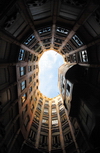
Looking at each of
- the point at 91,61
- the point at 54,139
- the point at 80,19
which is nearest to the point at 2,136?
the point at 54,139

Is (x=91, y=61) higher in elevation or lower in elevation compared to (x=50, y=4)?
lower

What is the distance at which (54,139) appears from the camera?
79.9ft

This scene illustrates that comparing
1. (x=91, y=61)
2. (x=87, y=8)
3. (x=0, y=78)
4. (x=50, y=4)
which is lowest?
(x=0, y=78)

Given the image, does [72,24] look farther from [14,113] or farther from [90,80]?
[14,113]

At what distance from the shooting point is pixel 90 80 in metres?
17.3

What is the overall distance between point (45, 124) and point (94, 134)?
20537mm

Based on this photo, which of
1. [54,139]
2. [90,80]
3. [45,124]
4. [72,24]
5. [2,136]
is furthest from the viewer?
[45,124]

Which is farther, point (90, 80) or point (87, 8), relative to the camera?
point (90, 80)

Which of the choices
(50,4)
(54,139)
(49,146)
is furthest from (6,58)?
(54,139)

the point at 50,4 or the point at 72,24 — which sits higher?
the point at 50,4

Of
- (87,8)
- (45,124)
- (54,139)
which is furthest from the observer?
(45,124)

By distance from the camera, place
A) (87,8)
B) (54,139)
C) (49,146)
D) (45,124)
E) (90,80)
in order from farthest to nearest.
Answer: (45,124) < (54,139) < (49,146) < (90,80) < (87,8)

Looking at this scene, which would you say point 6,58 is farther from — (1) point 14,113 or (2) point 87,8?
(2) point 87,8

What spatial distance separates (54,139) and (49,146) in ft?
9.66
